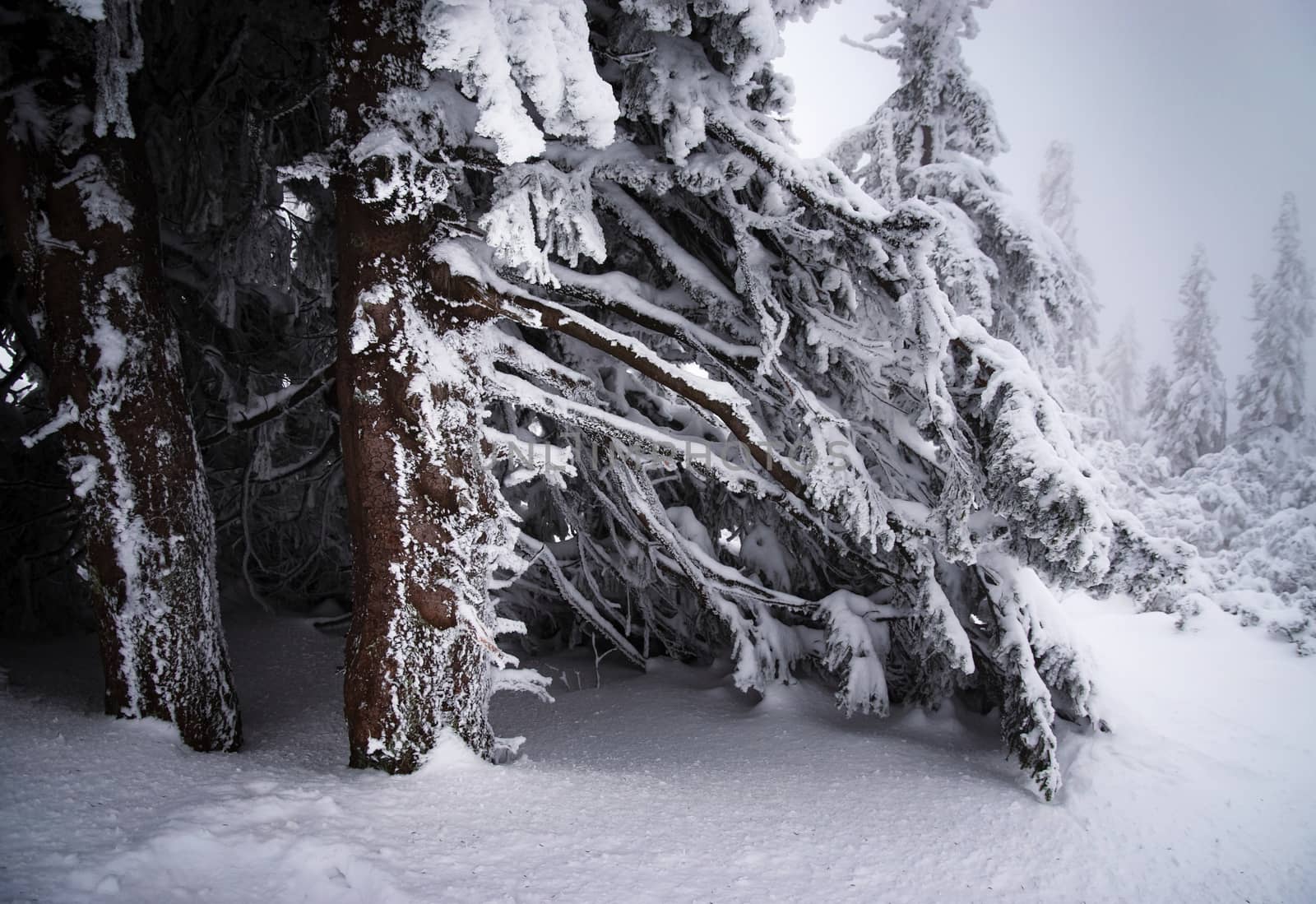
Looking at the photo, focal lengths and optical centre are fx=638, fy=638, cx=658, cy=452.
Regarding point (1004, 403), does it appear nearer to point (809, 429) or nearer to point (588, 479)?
point (809, 429)

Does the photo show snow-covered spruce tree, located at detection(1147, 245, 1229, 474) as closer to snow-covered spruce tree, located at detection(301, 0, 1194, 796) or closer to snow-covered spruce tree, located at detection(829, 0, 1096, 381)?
snow-covered spruce tree, located at detection(829, 0, 1096, 381)

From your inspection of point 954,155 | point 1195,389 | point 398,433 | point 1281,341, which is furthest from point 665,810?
point 1195,389

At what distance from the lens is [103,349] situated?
3414mm

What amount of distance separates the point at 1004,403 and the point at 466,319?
10.1 feet

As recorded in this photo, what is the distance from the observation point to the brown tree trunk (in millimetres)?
3264

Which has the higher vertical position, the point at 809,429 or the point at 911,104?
the point at 911,104

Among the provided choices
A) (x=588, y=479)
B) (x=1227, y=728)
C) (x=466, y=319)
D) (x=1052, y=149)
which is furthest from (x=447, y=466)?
(x=1052, y=149)

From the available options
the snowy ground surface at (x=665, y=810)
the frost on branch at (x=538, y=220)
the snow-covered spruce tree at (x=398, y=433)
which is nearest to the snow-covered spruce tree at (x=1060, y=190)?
the snowy ground surface at (x=665, y=810)

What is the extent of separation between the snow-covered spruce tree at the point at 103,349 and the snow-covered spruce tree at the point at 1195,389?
1189 inches

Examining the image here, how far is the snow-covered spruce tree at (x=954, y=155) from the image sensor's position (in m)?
7.20

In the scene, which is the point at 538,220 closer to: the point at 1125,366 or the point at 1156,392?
the point at 1156,392

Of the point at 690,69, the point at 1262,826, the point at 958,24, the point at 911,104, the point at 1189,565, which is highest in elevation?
the point at 958,24

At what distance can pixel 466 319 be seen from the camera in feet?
11.8

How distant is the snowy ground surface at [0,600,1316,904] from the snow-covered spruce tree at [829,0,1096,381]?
14.3 ft
